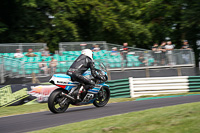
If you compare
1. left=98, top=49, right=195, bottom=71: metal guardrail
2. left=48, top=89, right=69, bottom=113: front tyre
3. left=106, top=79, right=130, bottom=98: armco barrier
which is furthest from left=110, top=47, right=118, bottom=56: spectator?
left=48, top=89, right=69, bottom=113: front tyre

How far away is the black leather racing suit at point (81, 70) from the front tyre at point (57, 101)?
2.07 feet

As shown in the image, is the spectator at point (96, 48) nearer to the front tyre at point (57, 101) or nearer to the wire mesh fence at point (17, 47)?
the wire mesh fence at point (17, 47)

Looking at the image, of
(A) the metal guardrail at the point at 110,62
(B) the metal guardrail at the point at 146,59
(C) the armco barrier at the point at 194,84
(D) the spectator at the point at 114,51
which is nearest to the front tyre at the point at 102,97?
(A) the metal guardrail at the point at 110,62

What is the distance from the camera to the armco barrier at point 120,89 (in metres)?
13.9

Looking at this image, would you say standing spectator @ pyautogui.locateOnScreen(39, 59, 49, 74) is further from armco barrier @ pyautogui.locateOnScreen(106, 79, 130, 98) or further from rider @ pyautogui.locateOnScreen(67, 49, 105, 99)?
rider @ pyautogui.locateOnScreen(67, 49, 105, 99)

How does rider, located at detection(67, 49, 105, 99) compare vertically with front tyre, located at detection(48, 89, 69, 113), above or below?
above

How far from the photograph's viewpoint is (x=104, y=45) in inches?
636

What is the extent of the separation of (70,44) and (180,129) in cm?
1182

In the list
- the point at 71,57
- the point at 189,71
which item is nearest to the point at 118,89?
the point at 71,57

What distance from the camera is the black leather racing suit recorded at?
8.80 meters

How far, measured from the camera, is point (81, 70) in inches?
351

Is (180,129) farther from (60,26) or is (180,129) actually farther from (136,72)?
(60,26)

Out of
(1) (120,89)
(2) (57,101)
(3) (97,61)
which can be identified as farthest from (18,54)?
(2) (57,101)

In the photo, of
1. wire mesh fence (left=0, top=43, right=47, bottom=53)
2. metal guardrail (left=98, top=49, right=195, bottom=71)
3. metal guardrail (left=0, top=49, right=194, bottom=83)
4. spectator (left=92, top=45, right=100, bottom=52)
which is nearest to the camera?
metal guardrail (left=0, top=49, right=194, bottom=83)
